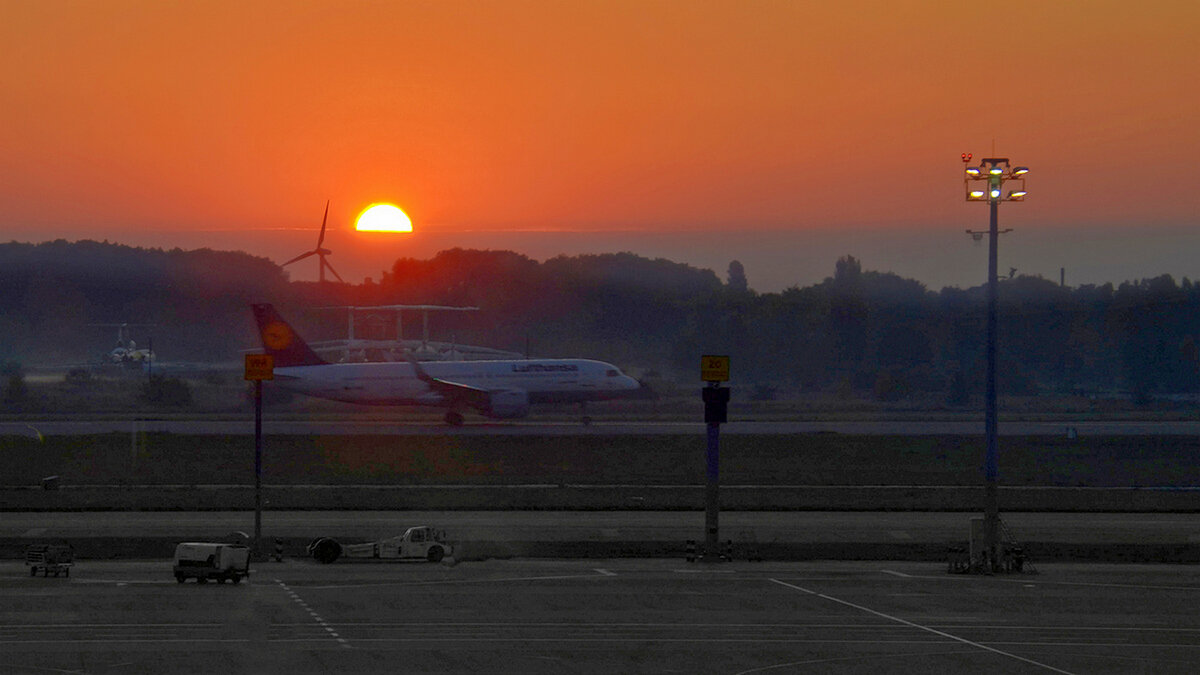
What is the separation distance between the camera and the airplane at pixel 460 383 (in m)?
80.1

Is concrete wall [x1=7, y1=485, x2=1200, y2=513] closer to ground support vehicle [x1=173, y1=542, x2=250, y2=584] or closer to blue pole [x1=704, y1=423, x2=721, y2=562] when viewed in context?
blue pole [x1=704, y1=423, x2=721, y2=562]

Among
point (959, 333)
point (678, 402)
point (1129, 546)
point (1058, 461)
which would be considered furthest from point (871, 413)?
point (1129, 546)

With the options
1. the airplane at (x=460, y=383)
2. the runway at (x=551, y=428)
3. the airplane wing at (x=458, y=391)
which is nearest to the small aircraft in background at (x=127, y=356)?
the runway at (x=551, y=428)

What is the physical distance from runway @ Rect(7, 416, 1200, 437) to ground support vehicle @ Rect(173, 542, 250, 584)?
43.5 metres

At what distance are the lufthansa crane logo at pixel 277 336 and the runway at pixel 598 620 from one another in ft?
164

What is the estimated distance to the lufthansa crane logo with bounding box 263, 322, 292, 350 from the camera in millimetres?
83688

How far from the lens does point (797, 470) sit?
61.8 metres

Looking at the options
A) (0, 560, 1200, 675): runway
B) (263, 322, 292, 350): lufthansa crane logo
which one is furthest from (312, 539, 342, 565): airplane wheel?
(263, 322, 292, 350): lufthansa crane logo

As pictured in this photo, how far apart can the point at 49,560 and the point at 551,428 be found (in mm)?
48530

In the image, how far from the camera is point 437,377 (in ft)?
268

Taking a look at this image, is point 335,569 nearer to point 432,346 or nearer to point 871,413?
point 871,413

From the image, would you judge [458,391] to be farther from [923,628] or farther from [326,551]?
[923,628]

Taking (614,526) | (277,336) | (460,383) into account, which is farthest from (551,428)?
(614,526)

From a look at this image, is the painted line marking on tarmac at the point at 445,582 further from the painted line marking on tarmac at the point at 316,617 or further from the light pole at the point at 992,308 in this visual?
the light pole at the point at 992,308
